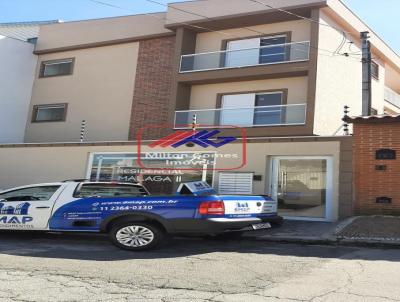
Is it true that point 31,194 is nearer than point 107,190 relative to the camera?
Yes

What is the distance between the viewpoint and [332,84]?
1758cm

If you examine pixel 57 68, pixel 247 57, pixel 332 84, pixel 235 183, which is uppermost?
pixel 57 68

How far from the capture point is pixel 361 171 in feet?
38.6

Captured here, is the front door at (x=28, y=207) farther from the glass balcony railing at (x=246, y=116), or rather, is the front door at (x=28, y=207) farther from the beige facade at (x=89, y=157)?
the glass balcony railing at (x=246, y=116)

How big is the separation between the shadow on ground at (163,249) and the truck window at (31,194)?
2.81ft

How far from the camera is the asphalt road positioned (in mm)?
5016

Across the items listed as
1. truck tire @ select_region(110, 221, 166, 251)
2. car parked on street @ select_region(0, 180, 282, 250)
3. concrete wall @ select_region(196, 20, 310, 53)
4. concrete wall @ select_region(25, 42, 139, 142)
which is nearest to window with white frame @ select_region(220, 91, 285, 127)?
concrete wall @ select_region(196, 20, 310, 53)

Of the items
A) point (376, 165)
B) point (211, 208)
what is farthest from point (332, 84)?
point (211, 208)

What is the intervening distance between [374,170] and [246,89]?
24.1ft

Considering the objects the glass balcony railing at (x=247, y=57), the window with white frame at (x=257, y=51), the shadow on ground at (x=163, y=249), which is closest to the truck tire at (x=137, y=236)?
the shadow on ground at (x=163, y=249)

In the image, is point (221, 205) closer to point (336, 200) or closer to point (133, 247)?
point (133, 247)

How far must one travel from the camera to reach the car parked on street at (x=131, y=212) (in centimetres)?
743

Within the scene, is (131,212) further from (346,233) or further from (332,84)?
(332,84)

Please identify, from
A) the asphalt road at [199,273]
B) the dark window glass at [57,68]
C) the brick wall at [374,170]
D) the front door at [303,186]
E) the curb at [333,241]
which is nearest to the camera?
the asphalt road at [199,273]
